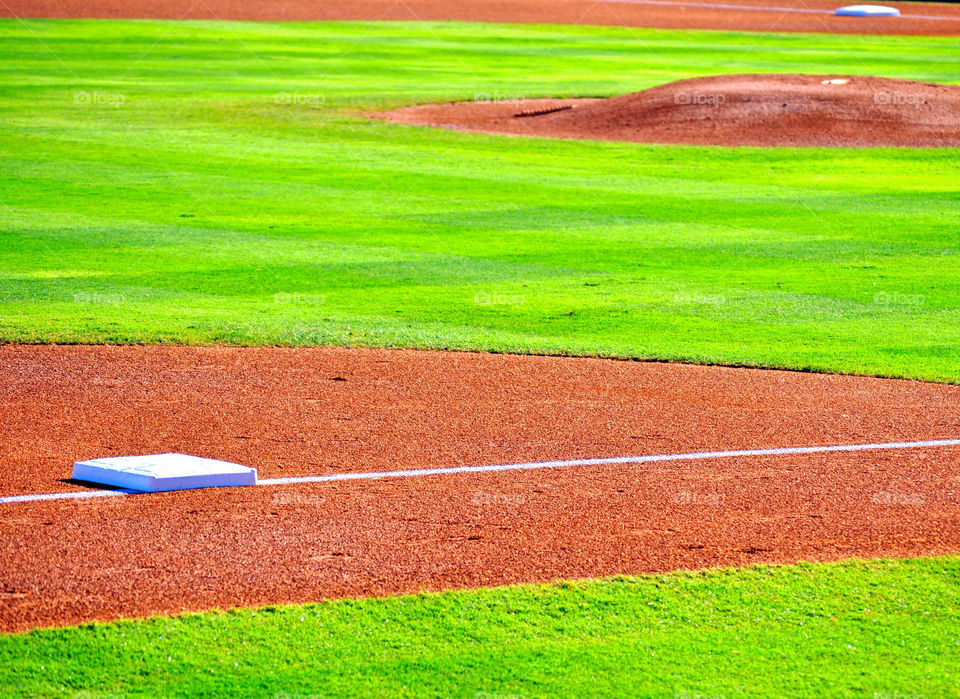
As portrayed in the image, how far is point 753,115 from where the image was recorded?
2502cm

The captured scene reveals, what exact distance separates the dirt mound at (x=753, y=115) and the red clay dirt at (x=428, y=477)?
15206 millimetres

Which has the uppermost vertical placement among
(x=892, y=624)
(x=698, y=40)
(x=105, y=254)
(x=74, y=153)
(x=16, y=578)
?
(x=698, y=40)

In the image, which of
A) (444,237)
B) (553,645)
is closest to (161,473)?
(553,645)

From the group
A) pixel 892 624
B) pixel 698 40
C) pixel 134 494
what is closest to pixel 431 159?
pixel 134 494

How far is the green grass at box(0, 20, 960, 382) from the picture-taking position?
36.1ft

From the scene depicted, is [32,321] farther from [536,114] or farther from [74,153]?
[536,114]

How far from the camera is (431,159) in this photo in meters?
20.9

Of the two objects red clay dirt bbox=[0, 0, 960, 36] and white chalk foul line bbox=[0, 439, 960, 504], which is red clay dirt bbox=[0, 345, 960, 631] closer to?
white chalk foul line bbox=[0, 439, 960, 504]

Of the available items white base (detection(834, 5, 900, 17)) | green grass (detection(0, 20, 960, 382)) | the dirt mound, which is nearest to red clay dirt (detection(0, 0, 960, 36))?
white base (detection(834, 5, 900, 17))

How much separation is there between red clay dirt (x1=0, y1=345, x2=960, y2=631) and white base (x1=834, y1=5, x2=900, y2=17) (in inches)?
1961

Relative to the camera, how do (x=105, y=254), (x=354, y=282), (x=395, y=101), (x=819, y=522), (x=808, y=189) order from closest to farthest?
(x=819, y=522) → (x=354, y=282) → (x=105, y=254) → (x=808, y=189) → (x=395, y=101)

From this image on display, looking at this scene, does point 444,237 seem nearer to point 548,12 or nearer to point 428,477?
point 428,477

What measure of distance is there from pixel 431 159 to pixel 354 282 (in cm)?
853

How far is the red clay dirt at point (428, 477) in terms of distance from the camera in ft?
19.5
